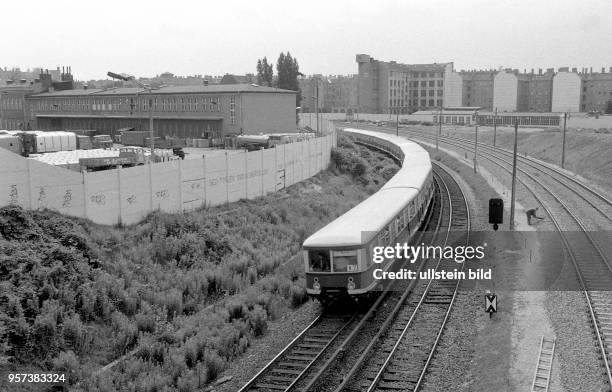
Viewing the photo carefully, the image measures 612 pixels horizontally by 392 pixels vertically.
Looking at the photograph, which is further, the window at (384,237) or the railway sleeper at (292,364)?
the window at (384,237)

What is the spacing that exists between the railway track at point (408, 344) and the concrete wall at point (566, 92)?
123649mm

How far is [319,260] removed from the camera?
17.5m

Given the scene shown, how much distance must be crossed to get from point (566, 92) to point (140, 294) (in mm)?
133772

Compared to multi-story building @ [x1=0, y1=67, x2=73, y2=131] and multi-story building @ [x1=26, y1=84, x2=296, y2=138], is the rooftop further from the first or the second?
multi-story building @ [x1=0, y1=67, x2=73, y2=131]

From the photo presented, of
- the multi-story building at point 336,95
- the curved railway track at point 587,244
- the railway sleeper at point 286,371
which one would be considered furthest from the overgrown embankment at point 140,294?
the multi-story building at point 336,95

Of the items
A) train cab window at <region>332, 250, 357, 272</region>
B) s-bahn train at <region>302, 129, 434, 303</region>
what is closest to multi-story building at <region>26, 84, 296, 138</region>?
s-bahn train at <region>302, 129, 434, 303</region>

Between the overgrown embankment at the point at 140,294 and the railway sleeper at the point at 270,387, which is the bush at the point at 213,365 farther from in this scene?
the railway sleeper at the point at 270,387

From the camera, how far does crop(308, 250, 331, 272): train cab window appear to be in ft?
56.9

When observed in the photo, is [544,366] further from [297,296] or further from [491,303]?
[297,296]

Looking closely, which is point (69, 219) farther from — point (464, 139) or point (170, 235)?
point (464, 139)

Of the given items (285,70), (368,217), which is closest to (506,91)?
(285,70)

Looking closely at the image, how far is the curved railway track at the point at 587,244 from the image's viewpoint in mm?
15656

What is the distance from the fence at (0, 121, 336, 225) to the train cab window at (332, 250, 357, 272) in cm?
902

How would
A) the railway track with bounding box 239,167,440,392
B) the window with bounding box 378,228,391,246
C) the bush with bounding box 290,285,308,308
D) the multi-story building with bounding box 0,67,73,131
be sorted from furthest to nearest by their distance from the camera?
the multi-story building with bounding box 0,67,73,131 < the bush with bounding box 290,285,308,308 < the window with bounding box 378,228,391,246 < the railway track with bounding box 239,167,440,392
